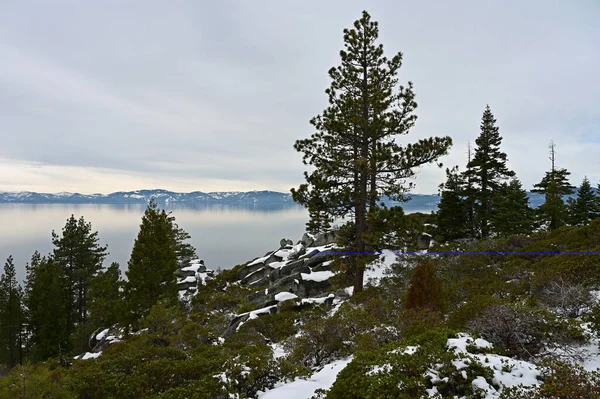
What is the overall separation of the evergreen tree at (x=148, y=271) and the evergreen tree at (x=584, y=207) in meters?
35.7

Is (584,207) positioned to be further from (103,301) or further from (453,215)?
(103,301)

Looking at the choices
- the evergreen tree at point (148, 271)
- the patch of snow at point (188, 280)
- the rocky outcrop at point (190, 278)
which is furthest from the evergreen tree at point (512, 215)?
the patch of snow at point (188, 280)

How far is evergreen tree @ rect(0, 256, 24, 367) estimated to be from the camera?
2627cm

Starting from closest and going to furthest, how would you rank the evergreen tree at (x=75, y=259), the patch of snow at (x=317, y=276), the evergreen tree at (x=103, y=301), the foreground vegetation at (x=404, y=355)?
the foreground vegetation at (x=404, y=355), the patch of snow at (x=317, y=276), the evergreen tree at (x=103, y=301), the evergreen tree at (x=75, y=259)

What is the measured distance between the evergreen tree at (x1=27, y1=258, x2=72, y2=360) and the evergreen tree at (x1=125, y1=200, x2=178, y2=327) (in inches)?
440

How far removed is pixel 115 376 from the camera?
6.20m

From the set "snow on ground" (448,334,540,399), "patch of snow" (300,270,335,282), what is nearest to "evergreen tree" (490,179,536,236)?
"patch of snow" (300,270,335,282)

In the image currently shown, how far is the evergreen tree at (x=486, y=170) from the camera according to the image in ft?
84.3

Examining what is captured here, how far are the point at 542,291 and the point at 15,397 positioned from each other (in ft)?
38.7

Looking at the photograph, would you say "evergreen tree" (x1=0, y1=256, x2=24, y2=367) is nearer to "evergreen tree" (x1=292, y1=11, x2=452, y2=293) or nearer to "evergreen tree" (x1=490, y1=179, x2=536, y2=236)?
"evergreen tree" (x1=292, y1=11, x2=452, y2=293)

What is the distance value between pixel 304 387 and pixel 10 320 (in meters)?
33.2

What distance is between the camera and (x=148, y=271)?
66.3 ft

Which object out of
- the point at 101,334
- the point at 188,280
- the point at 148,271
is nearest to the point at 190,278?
the point at 188,280

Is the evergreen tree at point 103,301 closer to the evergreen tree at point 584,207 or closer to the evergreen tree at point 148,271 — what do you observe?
the evergreen tree at point 148,271
